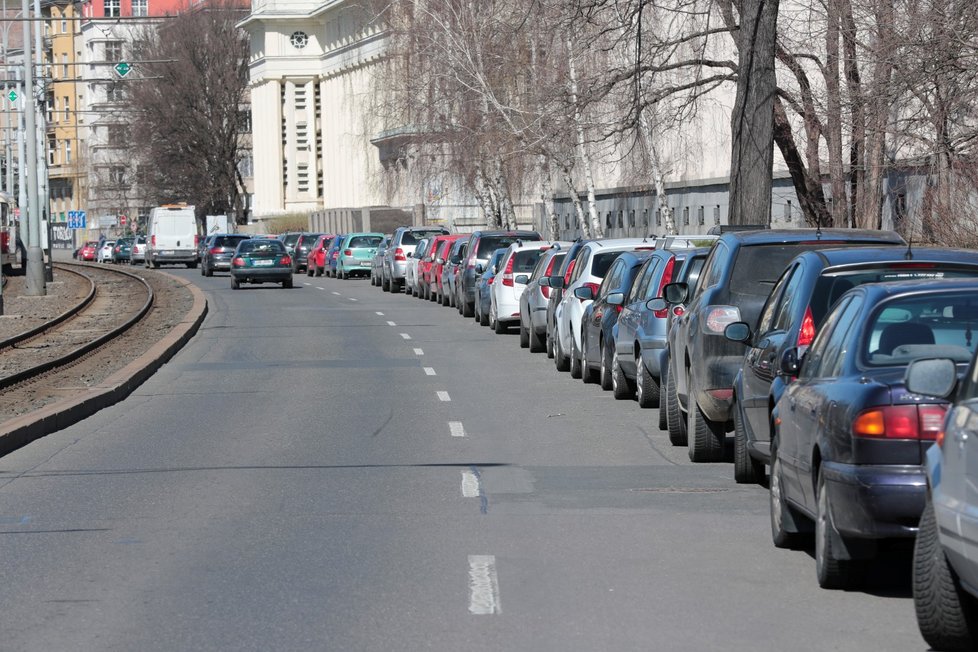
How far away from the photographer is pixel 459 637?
726 centimetres

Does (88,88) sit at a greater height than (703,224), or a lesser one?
greater

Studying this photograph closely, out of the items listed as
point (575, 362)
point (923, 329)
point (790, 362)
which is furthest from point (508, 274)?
point (923, 329)

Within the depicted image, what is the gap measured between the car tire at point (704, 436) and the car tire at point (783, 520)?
3.60 meters

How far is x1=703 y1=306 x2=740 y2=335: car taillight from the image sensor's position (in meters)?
12.1

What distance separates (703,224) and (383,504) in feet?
Result: 134

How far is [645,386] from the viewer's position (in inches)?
688

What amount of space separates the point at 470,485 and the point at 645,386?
5.62 meters

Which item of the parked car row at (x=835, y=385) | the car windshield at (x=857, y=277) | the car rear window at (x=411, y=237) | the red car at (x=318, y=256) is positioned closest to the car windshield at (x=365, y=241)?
the red car at (x=318, y=256)

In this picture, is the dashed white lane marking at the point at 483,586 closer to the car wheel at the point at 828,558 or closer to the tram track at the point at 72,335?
the car wheel at the point at 828,558

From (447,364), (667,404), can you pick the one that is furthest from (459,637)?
(447,364)

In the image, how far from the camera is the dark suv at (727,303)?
41.2ft

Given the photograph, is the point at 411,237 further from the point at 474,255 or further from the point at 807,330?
the point at 807,330

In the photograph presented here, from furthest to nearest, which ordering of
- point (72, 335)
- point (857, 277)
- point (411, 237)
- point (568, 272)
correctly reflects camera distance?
point (411, 237), point (72, 335), point (568, 272), point (857, 277)

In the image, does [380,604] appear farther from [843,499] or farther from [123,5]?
[123,5]
